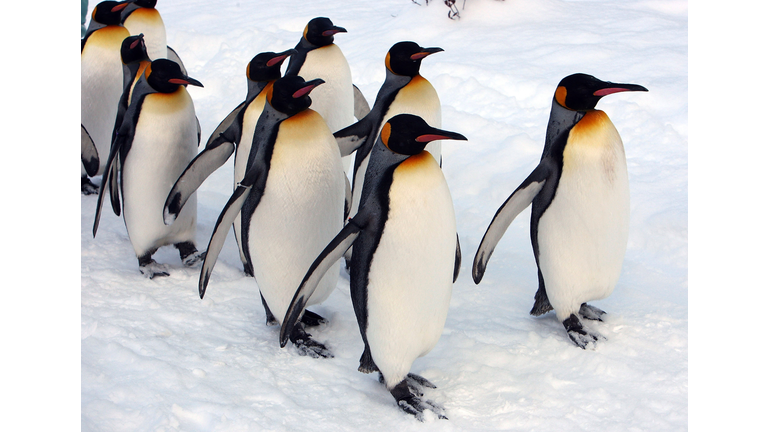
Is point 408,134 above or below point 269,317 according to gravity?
above

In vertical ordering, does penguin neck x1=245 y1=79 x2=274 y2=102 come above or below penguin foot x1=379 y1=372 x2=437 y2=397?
above

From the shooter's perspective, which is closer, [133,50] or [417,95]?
[417,95]

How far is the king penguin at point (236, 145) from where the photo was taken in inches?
111

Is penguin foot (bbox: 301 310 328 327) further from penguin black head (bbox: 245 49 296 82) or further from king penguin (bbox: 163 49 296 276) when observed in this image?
penguin black head (bbox: 245 49 296 82)

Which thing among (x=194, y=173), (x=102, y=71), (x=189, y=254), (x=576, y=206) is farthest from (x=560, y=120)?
(x=102, y=71)

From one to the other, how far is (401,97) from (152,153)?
1.22m

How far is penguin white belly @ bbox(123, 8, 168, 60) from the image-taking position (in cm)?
431

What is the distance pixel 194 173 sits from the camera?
2824 mm

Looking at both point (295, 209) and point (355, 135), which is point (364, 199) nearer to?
point (295, 209)

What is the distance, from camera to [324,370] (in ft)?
7.95

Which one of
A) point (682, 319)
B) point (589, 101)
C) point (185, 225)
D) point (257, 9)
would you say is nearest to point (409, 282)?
point (589, 101)

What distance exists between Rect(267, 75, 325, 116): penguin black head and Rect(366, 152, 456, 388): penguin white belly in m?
0.56

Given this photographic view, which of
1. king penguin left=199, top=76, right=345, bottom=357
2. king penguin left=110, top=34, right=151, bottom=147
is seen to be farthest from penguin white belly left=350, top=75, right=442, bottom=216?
king penguin left=110, top=34, right=151, bottom=147

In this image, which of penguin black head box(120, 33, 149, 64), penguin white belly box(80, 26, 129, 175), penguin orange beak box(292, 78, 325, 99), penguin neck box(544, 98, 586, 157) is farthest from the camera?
penguin white belly box(80, 26, 129, 175)
